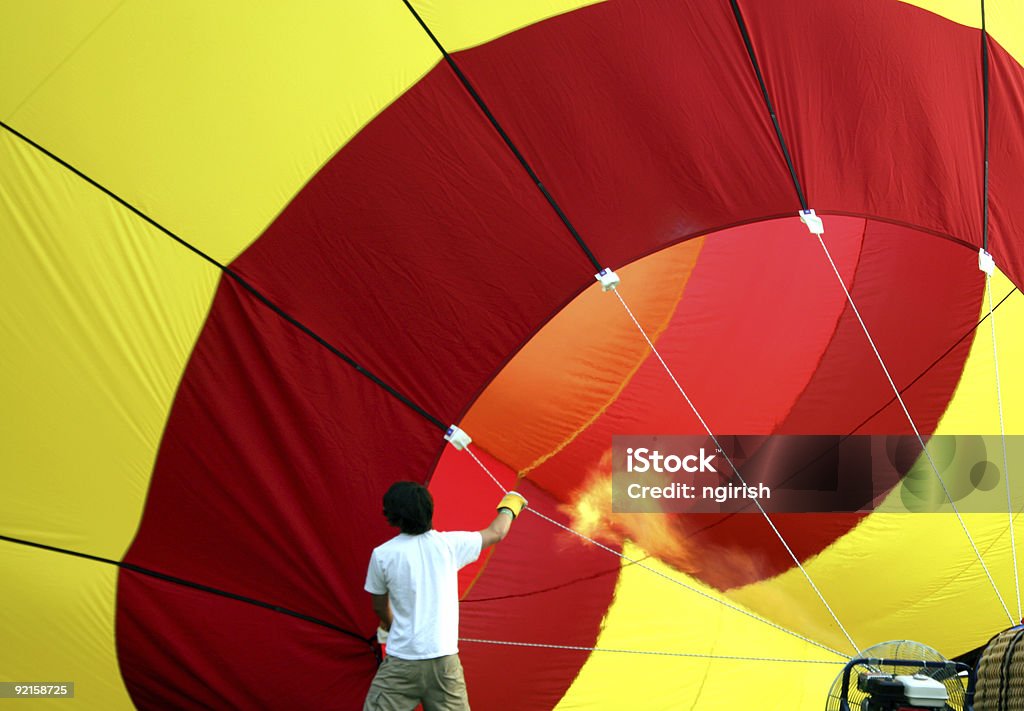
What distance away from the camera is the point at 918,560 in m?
4.03

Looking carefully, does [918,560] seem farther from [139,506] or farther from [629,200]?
[139,506]

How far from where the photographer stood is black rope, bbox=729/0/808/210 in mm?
3303

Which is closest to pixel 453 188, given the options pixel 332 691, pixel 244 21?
pixel 244 21

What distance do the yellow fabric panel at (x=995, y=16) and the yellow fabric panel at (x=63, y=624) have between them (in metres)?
3.11

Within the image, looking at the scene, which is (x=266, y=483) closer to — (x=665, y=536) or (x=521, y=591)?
(x=521, y=591)

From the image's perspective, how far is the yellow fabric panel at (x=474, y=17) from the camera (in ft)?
10.7

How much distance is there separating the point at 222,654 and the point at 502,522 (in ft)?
3.01

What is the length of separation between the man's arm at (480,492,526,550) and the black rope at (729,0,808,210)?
125 centimetres

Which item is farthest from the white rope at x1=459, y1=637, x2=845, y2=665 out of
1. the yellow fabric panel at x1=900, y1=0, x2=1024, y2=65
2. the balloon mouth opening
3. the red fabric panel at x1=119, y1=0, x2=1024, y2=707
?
the yellow fabric panel at x1=900, y1=0, x2=1024, y2=65

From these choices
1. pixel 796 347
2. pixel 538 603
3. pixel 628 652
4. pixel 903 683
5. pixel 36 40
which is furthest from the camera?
pixel 796 347

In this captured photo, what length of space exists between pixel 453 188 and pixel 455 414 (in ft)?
2.13

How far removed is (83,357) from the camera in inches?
122

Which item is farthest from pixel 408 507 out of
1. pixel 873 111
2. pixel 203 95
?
pixel 873 111

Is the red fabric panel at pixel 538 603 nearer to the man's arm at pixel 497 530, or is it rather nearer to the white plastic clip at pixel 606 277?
the man's arm at pixel 497 530
